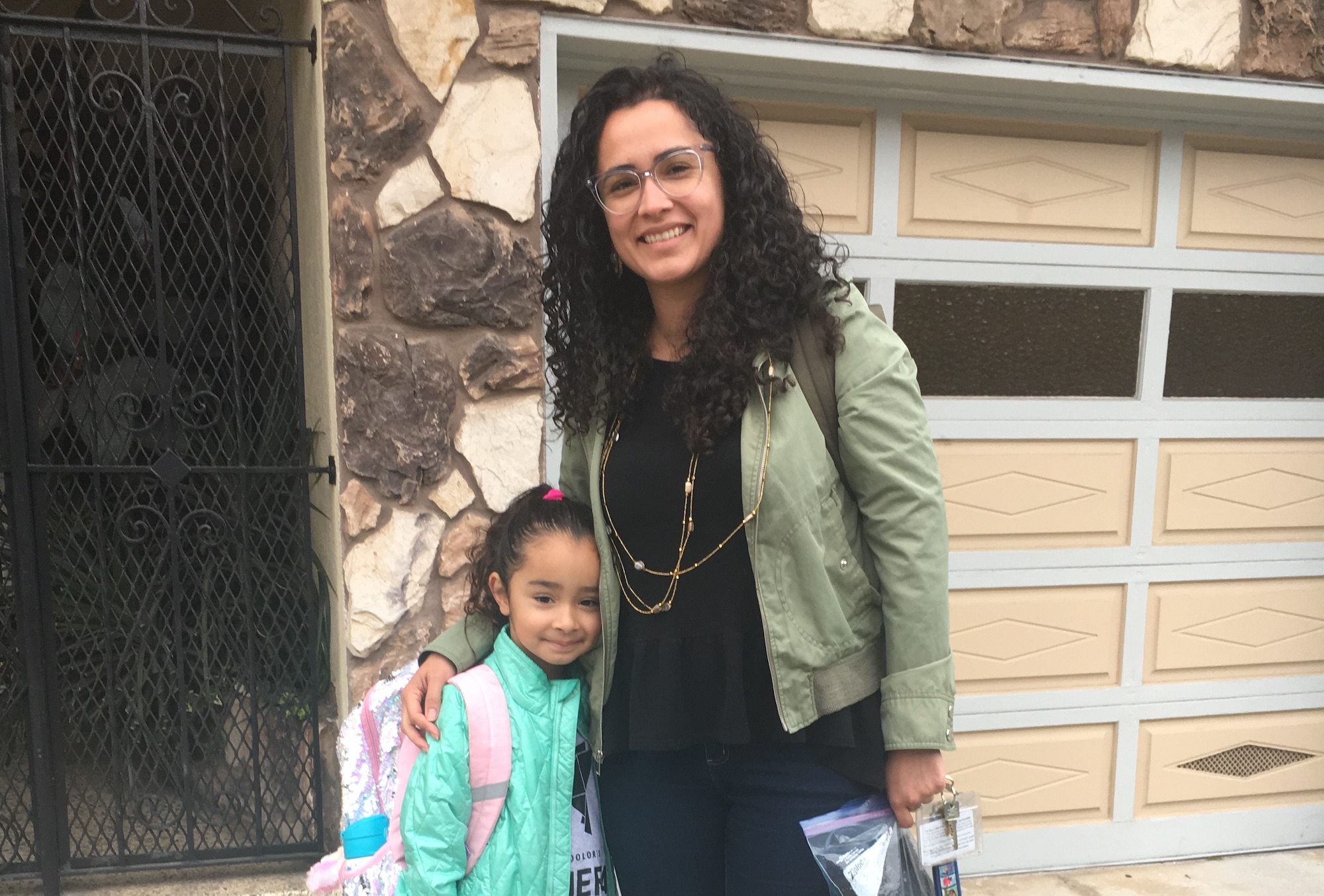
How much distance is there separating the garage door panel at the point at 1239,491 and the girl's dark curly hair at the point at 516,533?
230cm

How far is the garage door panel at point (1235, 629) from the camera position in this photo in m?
2.96

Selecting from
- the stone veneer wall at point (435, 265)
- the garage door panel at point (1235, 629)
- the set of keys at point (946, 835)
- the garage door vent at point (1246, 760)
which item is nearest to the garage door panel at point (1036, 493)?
the garage door panel at point (1235, 629)

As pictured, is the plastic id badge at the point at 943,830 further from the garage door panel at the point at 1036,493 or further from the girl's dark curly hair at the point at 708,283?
A: the garage door panel at the point at 1036,493

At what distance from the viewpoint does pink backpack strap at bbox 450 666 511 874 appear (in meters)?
1.36

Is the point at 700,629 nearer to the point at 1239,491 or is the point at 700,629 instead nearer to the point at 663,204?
the point at 663,204

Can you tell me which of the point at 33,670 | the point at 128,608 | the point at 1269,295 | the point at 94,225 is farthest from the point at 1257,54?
the point at 33,670

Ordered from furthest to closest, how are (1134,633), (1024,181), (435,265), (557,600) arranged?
(1134,633) → (1024,181) → (435,265) → (557,600)

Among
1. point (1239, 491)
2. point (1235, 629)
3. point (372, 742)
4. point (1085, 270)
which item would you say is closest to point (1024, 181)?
point (1085, 270)

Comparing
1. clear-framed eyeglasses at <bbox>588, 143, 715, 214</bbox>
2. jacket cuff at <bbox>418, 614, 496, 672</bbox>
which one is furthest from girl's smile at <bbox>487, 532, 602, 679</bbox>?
clear-framed eyeglasses at <bbox>588, 143, 715, 214</bbox>

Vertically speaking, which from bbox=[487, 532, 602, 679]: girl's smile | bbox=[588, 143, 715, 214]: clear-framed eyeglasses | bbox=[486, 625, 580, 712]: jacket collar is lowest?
bbox=[486, 625, 580, 712]: jacket collar

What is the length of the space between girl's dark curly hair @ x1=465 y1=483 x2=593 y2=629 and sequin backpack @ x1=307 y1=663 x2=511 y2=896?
0.16 metres

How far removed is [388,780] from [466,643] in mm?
254

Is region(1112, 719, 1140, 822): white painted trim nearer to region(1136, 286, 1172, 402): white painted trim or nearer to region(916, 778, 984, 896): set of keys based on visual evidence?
region(1136, 286, 1172, 402): white painted trim

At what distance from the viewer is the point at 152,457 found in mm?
2404
